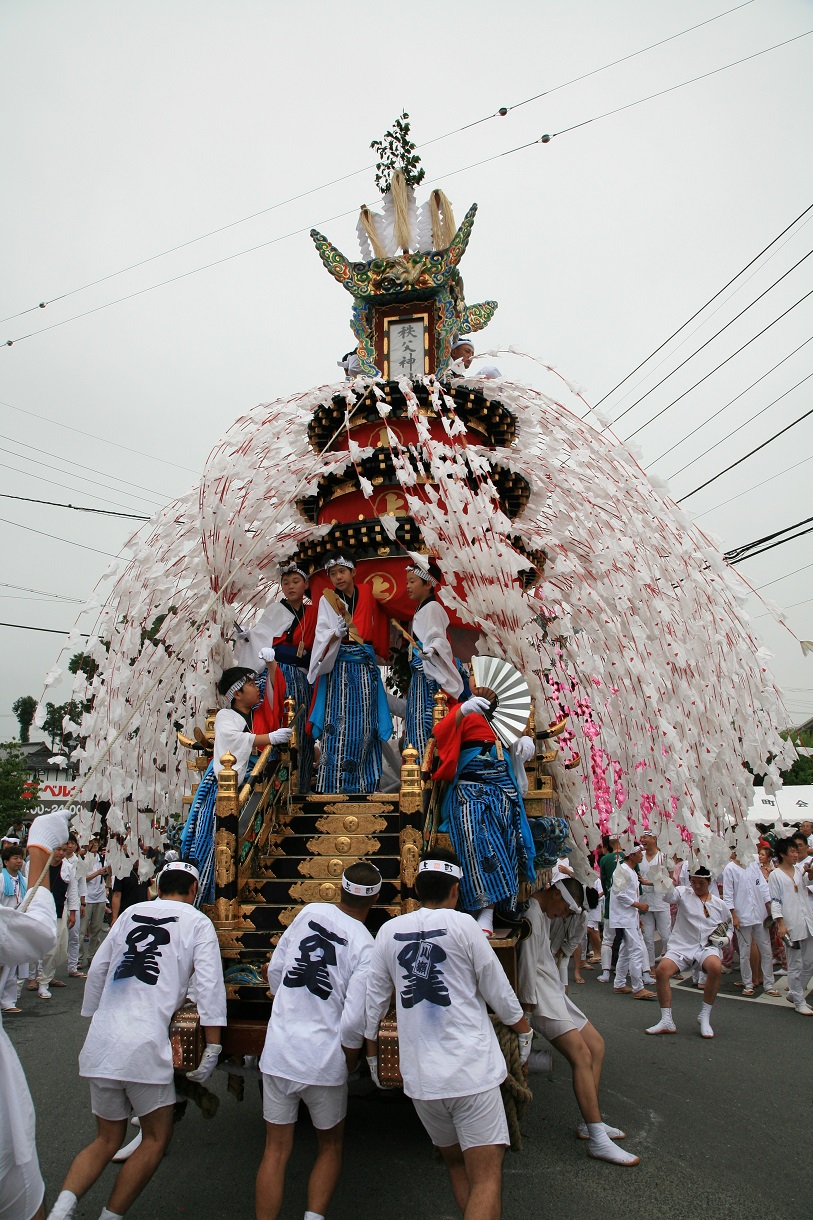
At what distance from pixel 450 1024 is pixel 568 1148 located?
229 centimetres

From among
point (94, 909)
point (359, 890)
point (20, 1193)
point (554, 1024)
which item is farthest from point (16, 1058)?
point (94, 909)

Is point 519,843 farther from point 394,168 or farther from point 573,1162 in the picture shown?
point 394,168

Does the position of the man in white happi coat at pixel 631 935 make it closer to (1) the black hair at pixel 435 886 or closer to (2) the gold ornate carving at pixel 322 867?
(2) the gold ornate carving at pixel 322 867

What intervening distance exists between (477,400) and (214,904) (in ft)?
15.2

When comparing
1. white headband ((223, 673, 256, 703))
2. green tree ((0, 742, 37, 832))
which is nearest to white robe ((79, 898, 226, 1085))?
white headband ((223, 673, 256, 703))

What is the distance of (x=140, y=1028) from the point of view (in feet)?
11.3

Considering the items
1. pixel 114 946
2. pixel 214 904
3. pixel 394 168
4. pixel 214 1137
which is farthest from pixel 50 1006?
pixel 394 168

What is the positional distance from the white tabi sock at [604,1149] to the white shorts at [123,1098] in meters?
2.52

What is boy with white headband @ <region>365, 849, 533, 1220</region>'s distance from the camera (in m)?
3.08

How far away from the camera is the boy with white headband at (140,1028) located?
3.36 metres

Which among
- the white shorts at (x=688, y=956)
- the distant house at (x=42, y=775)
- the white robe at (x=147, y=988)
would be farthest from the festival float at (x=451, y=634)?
the distant house at (x=42, y=775)

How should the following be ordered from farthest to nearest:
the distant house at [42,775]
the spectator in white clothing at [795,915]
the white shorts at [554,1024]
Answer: the distant house at [42,775]
the spectator in white clothing at [795,915]
the white shorts at [554,1024]

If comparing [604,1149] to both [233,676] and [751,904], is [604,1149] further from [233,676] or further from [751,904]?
[751,904]

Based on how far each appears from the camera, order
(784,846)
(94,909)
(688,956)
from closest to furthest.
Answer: (688,956) < (784,846) < (94,909)
